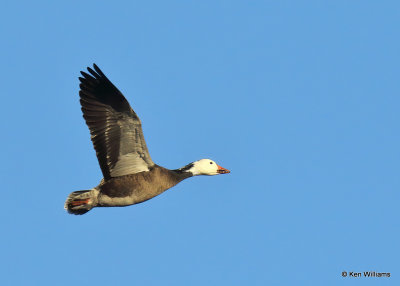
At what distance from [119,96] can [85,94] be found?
0.73m

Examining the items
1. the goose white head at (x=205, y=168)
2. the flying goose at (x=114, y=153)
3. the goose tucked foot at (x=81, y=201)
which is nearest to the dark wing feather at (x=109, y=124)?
the flying goose at (x=114, y=153)

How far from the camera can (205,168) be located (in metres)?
13.6

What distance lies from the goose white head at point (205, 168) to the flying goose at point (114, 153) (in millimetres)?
939

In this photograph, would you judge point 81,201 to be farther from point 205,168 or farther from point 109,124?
point 205,168

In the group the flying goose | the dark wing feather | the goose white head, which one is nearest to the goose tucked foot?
the flying goose

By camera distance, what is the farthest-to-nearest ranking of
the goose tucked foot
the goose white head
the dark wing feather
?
the goose white head → the goose tucked foot → the dark wing feather

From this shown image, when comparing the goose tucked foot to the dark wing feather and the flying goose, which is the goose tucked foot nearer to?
the flying goose

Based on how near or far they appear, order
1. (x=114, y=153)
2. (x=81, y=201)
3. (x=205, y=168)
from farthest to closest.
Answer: (x=205, y=168)
(x=81, y=201)
(x=114, y=153)

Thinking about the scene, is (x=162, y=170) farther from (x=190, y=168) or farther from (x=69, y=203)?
(x=69, y=203)

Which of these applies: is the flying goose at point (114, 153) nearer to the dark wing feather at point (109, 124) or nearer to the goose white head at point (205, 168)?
the dark wing feather at point (109, 124)

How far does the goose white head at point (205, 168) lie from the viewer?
13.4 meters

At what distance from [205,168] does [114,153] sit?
2.30 m

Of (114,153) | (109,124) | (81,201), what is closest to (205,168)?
(114,153)

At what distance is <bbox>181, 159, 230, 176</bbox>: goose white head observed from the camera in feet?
43.9
